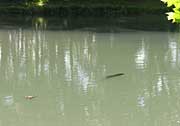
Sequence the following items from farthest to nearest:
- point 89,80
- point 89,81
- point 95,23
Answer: point 95,23, point 89,80, point 89,81

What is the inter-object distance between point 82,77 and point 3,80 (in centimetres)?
153

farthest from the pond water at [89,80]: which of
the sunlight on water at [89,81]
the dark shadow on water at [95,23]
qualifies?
the dark shadow on water at [95,23]

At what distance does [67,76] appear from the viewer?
9547 millimetres

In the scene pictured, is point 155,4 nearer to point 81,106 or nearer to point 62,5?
point 62,5

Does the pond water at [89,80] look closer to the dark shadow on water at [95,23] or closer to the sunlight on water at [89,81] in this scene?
the sunlight on water at [89,81]

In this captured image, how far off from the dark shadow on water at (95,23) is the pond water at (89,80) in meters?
2.07

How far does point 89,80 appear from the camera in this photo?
30.5 ft

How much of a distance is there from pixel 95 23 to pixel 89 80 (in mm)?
9924

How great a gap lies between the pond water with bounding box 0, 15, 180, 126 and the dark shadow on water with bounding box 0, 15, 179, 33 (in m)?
2.07

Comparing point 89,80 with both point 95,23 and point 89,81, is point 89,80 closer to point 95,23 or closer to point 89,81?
point 89,81

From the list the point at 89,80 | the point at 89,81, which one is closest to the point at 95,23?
the point at 89,80

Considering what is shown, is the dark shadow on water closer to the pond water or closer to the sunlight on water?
the pond water

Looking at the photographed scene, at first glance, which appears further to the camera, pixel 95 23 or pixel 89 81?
pixel 95 23

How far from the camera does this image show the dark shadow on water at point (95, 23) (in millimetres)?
17438
